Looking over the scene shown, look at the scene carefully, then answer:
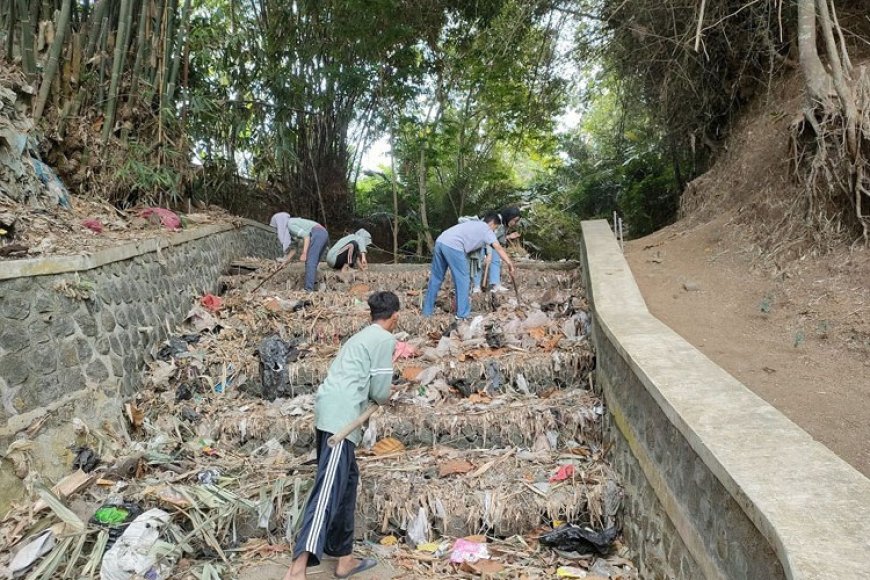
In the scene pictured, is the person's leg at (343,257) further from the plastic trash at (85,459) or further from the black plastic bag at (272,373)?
the plastic trash at (85,459)

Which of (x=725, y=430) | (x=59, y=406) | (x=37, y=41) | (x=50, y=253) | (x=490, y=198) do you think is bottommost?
(x=59, y=406)

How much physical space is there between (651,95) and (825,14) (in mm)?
4237

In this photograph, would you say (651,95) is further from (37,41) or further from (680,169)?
(37,41)

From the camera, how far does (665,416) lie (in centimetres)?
263

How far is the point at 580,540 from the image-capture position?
3.26 meters

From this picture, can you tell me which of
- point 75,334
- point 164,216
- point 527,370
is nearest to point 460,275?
point 527,370

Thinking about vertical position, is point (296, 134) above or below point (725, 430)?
above

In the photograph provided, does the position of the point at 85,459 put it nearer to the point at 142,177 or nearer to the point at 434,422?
the point at 434,422

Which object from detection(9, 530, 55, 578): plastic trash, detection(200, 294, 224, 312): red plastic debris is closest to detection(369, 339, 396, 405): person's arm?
detection(9, 530, 55, 578): plastic trash

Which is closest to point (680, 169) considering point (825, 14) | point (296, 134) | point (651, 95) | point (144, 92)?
point (651, 95)

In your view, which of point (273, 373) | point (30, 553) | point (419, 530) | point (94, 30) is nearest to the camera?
point (30, 553)

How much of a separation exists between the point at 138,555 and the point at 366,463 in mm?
1397

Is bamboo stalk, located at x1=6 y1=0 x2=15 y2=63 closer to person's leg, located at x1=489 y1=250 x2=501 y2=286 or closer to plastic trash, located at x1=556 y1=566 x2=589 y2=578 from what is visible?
person's leg, located at x1=489 y1=250 x2=501 y2=286

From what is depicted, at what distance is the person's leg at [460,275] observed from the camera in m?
5.79
